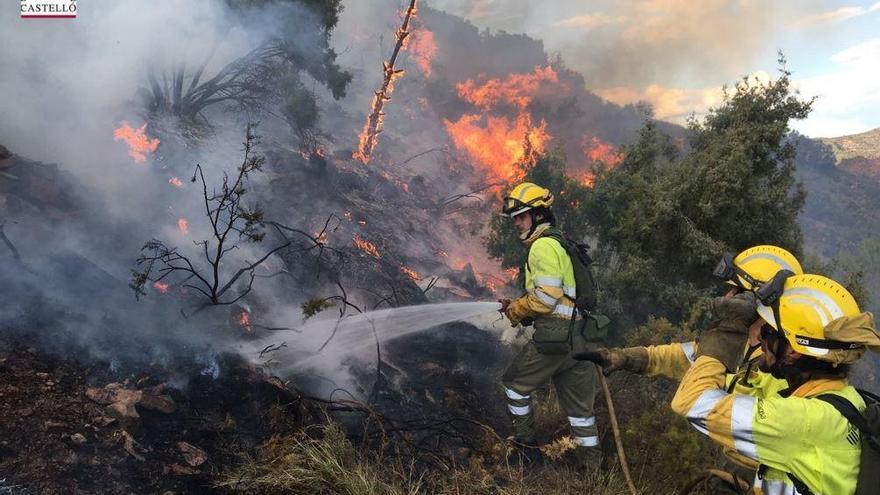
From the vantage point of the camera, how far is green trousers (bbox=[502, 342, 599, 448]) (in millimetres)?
4508

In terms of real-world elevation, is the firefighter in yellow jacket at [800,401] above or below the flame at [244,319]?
above

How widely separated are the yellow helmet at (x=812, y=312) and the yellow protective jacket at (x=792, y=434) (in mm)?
184

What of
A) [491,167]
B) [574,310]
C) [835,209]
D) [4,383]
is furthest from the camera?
[835,209]

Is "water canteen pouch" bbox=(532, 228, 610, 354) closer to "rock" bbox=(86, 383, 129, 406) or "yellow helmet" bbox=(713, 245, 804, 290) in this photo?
"yellow helmet" bbox=(713, 245, 804, 290)

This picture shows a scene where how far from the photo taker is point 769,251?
3.21 m

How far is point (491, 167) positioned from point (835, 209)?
3087 centimetres

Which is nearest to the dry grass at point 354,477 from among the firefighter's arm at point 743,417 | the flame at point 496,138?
the firefighter's arm at point 743,417

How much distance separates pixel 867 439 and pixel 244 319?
5391 millimetres

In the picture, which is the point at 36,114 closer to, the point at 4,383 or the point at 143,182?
the point at 143,182

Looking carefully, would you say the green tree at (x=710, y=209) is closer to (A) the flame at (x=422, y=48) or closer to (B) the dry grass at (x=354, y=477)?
(B) the dry grass at (x=354, y=477)

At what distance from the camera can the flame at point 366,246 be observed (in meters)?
9.40

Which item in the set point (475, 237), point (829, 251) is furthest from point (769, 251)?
point (829, 251)

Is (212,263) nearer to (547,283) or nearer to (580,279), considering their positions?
(547,283)

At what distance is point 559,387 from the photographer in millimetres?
4688
